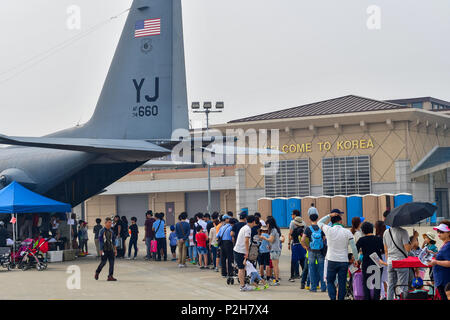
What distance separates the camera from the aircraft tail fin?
21.8 m

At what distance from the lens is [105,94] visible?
76.3 ft

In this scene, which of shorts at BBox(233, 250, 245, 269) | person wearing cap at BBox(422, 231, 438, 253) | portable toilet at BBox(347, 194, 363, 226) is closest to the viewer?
person wearing cap at BBox(422, 231, 438, 253)

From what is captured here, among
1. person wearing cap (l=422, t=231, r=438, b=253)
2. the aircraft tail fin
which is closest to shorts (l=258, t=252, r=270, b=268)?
person wearing cap (l=422, t=231, r=438, b=253)

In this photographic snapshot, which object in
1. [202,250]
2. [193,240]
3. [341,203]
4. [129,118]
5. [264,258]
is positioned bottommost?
[202,250]

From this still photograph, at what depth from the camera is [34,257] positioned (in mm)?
20078

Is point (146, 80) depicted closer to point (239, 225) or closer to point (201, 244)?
point (201, 244)

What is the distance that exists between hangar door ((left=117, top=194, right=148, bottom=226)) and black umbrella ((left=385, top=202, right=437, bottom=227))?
54299 mm

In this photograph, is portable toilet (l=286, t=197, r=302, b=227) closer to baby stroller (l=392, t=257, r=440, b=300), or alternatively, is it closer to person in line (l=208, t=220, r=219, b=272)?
person in line (l=208, t=220, r=219, b=272)

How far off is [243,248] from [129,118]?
9.27 m

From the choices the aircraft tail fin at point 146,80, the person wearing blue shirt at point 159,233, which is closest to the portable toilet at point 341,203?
the person wearing blue shirt at point 159,233

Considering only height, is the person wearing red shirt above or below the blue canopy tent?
below

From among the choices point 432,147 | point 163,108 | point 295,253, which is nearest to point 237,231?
point 295,253

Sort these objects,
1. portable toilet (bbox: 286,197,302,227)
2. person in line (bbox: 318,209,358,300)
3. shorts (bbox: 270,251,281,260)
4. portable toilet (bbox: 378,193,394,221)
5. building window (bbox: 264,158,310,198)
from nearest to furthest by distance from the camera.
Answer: person in line (bbox: 318,209,358,300) < shorts (bbox: 270,251,281,260) < portable toilet (bbox: 378,193,394,221) < portable toilet (bbox: 286,197,302,227) < building window (bbox: 264,158,310,198)

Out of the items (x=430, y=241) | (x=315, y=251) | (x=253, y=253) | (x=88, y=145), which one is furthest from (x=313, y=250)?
(x=88, y=145)
